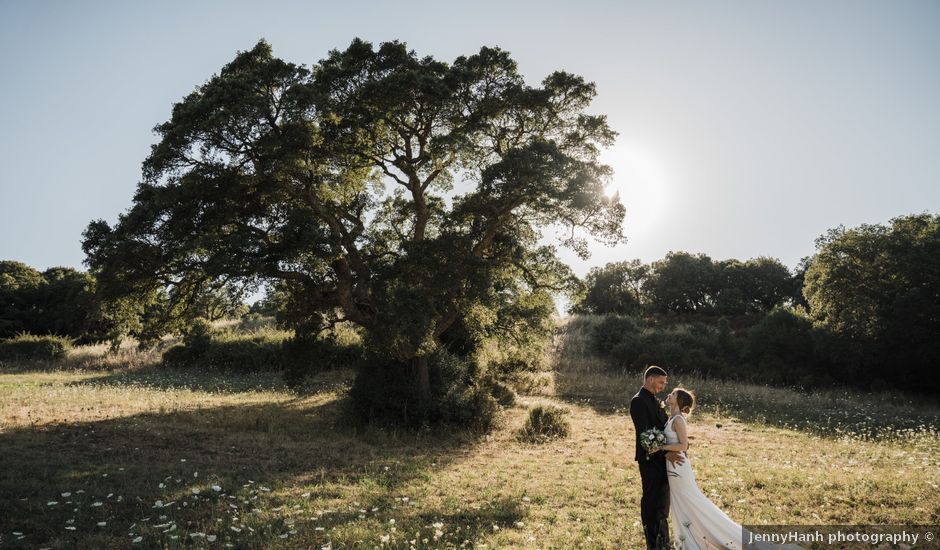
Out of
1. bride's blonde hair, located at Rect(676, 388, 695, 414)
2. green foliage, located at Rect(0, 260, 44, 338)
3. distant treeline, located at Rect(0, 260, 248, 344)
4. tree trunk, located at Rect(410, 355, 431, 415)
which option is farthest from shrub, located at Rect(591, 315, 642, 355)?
green foliage, located at Rect(0, 260, 44, 338)

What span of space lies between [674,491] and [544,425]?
10.6 metres

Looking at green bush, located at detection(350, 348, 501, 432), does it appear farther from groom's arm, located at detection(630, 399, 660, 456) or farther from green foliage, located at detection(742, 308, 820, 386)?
green foliage, located at detection(742, 308, 820, 386)

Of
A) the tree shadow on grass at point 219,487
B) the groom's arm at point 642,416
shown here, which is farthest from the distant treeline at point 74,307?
the groom's arm at point 642,416

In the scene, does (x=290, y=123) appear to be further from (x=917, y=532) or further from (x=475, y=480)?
(x=917, y=532)

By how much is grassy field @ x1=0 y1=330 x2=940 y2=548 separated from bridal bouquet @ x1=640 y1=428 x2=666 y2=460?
1726 millimetres

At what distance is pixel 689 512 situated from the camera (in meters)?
6.64

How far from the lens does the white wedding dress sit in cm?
645

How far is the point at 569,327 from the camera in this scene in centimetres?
4731

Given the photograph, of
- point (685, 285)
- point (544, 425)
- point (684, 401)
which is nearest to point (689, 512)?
point (684, 401)

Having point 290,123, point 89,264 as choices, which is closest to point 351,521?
point 290,123

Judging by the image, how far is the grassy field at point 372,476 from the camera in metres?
7.58

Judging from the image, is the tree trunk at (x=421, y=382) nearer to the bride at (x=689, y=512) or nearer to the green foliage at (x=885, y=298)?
the bride at (x=689, y=512)

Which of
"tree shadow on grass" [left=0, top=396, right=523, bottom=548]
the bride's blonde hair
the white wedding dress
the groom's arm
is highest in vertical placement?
the bride's blonde hair

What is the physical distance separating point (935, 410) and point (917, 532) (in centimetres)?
2466
